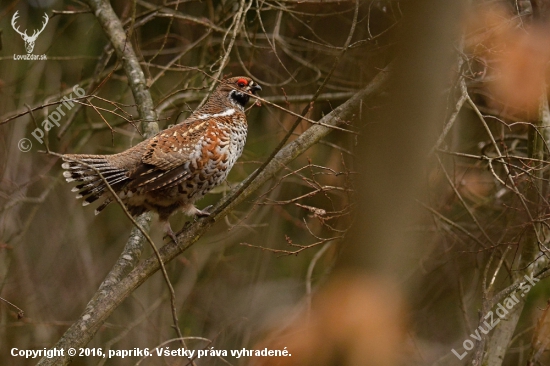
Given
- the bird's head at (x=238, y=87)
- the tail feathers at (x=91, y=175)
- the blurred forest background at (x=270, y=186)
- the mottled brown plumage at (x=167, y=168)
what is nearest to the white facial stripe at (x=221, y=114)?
the mottled brown plumage at (x=167, y=168)

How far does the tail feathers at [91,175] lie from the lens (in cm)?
495

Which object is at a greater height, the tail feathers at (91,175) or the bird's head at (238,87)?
the bird's head at (238,87)

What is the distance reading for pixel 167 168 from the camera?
511 cm

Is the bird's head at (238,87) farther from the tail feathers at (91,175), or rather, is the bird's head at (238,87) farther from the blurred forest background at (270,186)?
the tail feathers at (91,175)

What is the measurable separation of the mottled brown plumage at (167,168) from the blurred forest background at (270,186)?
13.7 inches

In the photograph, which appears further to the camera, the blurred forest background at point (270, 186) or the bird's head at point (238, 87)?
the bird's head at point (238, 87)

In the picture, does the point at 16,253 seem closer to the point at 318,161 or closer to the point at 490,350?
the point at 318,161

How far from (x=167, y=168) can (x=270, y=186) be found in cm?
178

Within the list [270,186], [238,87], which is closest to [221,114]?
[238,87]

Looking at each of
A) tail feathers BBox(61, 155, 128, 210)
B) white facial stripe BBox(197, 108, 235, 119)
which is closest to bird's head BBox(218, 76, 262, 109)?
white facial stripe BBox(197, 108, 235, 119)

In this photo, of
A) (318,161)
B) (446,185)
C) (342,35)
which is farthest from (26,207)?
(446,185)

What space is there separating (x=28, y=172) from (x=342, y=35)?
4.93 meters

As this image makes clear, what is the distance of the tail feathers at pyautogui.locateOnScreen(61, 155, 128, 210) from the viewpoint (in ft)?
16.2

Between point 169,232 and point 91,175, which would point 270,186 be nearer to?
point 169,232
